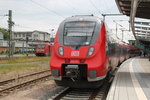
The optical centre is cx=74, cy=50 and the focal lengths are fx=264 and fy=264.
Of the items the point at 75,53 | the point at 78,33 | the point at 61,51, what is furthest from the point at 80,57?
the point at 78,33

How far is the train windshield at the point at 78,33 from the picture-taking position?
10.0m

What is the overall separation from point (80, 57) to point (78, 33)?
1234 millimetres

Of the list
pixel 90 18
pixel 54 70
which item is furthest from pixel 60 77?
pixel 90 18

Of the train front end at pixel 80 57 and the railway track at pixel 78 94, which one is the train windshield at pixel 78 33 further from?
the railway track at pixel 78 94

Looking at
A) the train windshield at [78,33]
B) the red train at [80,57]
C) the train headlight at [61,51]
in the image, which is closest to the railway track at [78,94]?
the red train at [80,57]

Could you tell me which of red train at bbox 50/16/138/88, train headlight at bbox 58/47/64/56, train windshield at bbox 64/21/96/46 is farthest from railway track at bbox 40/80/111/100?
train windshield at bbox 64/21/96/46

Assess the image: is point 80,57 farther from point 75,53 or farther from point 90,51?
point 90,51

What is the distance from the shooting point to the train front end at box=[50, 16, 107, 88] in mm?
9328

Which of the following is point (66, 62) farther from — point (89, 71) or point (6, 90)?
point (6, 90)

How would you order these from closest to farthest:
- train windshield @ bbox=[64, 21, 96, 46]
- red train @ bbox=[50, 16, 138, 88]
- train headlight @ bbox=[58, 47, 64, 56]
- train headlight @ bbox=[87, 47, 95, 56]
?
red train @ bbox=[50, 16, 138, 88] < train headlight @ bbox=[87, 47, 95, 56] < train headlight @ bbox=[58, 47, 64, 56] < train windshield @ bbox=[64, 21, 96, 46]

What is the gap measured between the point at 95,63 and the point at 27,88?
12.6 feet

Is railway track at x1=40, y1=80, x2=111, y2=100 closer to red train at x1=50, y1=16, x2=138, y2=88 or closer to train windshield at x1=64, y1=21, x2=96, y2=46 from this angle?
red train at x1=50, y1=16, x2=138, y2=88

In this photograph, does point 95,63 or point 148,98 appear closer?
point 148,98

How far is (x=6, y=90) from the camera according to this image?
35.4 ft
